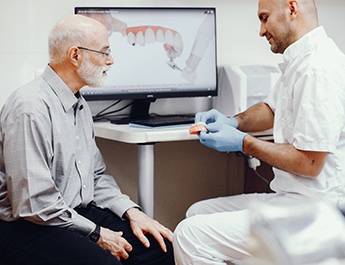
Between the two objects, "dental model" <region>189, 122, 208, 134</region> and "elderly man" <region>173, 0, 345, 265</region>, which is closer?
"elderly man" <region>173, 0, 345, 265</region>

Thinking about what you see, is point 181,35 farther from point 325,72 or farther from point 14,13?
point 325,72

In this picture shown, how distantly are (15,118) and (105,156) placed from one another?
1.03 m

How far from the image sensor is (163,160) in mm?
2918

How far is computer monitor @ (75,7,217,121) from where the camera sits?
249 centimetres

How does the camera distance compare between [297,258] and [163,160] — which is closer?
[297,258]

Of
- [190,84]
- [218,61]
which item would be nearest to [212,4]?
[218,61]

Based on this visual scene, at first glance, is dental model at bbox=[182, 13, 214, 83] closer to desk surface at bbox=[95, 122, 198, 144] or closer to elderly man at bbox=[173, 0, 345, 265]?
desk surface at bbox=[95, 122, 198, 144]

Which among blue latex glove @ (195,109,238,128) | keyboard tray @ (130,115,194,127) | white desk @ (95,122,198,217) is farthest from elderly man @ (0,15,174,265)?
blue latex glove @ (195,109,238,128)

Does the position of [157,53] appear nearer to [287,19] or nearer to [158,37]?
[158,37]

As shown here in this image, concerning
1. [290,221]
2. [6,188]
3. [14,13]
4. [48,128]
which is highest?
[14,13]

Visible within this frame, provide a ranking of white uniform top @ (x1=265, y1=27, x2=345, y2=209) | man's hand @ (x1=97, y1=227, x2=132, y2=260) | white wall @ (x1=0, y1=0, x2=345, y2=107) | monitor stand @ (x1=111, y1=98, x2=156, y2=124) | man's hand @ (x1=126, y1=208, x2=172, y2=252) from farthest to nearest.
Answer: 1. monitor stand @ (x1=111, y1=98, x2=156, y2=124)
2. white wall @ (x1=0, y1=0, x2=345, y2=107)
3. man's hand @ (x1=126, y1=208, x2=172, y2=252)
4. man's hand @ (x1=97, y1=227, x2=132, y2=260)
5. white uniform top @ (x1=265, y1=27, x2=345, y2=209)

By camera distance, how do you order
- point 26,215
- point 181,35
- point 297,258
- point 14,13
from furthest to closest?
point 181,35 < point 14,13 < point 26,215 < point 297,258

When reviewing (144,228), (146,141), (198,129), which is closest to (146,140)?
(146,141)

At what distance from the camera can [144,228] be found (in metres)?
2.01
